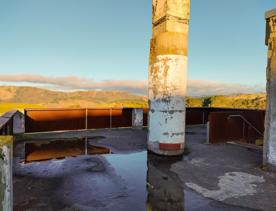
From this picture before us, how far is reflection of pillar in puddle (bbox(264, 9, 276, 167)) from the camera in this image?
729cm

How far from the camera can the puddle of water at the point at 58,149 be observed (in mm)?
8820

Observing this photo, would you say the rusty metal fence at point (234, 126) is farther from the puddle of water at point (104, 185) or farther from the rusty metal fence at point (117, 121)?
the puddle of water at point (104, 185)

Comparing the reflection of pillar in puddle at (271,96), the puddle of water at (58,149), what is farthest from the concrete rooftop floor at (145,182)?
the reflection of pillar in puddle at (271,96)

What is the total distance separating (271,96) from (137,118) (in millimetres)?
9940

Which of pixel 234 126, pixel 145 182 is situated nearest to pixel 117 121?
pixel 234 126

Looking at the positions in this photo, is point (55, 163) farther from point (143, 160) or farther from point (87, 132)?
point (87, 132)

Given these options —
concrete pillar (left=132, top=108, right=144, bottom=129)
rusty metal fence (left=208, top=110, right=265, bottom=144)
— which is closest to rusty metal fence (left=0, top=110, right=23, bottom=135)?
concrete pillar (left=132, top=108, right=144, bottom=129)

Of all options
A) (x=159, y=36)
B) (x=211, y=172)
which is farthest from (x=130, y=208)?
(x=159, y=36)

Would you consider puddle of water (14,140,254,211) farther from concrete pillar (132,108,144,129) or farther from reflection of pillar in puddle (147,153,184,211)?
concrete pillar (132,108,144,129)

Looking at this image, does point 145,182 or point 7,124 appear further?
point 7,124

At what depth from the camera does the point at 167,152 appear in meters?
9.09

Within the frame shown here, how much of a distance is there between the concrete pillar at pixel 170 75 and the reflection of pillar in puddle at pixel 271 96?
111 inches

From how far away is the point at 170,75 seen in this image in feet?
29.5

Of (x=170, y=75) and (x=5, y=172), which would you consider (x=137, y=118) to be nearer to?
(x=170, y=75)
